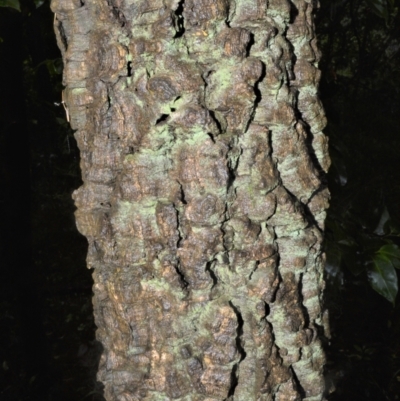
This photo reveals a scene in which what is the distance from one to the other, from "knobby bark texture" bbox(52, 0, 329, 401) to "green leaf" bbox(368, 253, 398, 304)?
564 mm

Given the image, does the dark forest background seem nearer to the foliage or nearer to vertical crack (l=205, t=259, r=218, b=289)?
the foliage

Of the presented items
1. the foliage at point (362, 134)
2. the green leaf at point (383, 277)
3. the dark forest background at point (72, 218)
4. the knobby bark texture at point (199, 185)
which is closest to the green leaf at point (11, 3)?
the dark forest background at point (72, 218)

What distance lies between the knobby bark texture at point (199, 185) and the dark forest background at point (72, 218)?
601 millimetres

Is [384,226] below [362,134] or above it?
below

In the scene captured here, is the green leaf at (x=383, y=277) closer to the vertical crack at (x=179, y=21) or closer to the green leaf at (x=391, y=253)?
the green leaf at (x=391, y=253)

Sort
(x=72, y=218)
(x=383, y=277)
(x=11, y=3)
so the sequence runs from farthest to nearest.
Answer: (x=72, y=218) < (x=383, y=277) < (x=11, y=3)

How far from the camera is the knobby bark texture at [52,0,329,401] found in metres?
0.46

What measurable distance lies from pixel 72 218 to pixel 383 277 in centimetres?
117

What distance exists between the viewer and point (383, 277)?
3.52 feet

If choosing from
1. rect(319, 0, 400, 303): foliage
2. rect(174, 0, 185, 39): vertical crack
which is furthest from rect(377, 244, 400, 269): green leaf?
rect(174, 0, 185, 39): vertical crack

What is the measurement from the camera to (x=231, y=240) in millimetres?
486

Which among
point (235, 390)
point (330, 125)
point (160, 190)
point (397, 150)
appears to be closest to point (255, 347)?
point (235, 390)

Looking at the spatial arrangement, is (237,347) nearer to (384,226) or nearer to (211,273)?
(211,273)

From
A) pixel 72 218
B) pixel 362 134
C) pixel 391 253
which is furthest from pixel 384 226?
pixel 72 218
